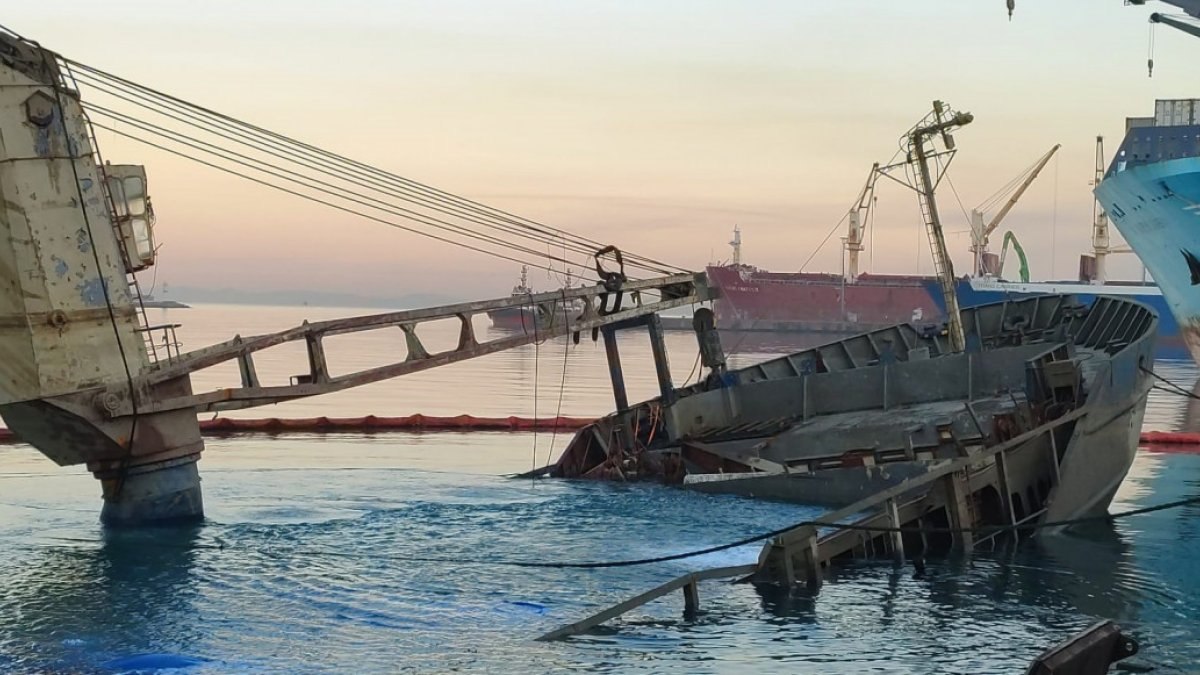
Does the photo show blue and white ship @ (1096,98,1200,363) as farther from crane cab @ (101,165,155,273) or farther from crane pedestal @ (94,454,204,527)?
crane pedestal @ (94,454,204,527)

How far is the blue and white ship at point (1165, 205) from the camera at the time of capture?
39094 mm

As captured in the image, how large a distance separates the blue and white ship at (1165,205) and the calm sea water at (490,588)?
16.6m

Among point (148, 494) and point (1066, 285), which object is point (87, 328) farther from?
point (1066, 285)

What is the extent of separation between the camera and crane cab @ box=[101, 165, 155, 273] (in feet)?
62.5

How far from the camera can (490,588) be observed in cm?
1519

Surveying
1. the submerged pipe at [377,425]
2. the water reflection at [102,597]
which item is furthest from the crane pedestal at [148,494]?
the submerged pipe at [377,425]

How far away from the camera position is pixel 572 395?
49219 millimetres

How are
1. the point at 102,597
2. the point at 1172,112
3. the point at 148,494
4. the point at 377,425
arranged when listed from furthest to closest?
the point at 1172,112, the point at 377,425, the point at 148,494, the point at 102,597

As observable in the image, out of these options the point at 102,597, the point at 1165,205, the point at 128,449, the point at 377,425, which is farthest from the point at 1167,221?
the point at 102,597

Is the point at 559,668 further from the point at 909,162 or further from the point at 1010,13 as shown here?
the point at 1010,13

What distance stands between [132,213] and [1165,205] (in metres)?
34.7

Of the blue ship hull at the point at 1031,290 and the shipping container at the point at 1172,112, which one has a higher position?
the shipping container at the point at 1172,112

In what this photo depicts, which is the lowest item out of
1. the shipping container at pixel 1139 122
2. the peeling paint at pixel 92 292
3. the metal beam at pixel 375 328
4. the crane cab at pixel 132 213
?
the metal beam at pixel 375 328

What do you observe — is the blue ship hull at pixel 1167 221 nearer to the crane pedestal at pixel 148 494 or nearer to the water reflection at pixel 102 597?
the crane pedestal at pixel 148 494
